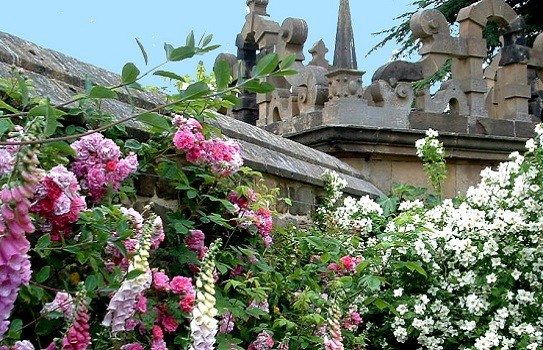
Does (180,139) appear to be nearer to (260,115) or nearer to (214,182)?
(214,182)

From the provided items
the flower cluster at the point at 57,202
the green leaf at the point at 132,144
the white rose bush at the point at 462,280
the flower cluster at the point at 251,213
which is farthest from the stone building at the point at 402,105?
the flower cluster at the point at 57,202

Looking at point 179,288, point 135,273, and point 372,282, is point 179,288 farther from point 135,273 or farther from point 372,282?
point 372,282

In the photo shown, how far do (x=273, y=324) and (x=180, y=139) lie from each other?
0.94 metres

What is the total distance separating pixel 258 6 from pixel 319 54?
1.17m

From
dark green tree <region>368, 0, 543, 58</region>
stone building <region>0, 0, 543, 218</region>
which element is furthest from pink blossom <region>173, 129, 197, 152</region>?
dark green tree <region>368, 0, 543, 58</region>

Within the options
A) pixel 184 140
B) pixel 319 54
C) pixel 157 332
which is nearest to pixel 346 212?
pixel 184 140

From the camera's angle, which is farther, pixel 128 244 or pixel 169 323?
pixel 169 323

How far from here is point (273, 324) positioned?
4055 mm

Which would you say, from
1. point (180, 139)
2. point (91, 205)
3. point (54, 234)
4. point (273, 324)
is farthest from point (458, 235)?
point (54, 234)

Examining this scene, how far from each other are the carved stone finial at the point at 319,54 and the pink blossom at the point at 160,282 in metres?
6.88

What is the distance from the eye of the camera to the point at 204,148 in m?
3.80

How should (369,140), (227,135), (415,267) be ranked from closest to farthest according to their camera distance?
(227,135)
(415,267)
(369,140)

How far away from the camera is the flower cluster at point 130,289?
252 centimetres

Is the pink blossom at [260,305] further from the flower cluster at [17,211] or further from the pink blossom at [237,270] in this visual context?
the flower cluster at [17,211]
